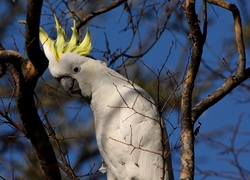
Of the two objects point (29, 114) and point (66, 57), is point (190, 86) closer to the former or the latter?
point (29, 114)

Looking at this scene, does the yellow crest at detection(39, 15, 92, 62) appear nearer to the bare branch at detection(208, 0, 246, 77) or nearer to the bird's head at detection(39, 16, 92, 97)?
the bird's head at detection(39, 16, 92, 97)

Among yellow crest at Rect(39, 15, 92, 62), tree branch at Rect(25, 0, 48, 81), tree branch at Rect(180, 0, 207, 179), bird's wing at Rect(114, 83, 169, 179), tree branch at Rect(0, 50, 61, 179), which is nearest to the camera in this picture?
tree branch at Rect(25, 0, 48, 81)

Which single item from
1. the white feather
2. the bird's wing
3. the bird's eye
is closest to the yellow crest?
the bird's eye

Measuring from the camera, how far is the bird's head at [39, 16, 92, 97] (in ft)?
11.8

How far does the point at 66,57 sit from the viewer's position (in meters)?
3.60

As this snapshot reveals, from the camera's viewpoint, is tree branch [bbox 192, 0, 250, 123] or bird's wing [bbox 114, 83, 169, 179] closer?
tree branch [bbox 192, 0, 250, 123]

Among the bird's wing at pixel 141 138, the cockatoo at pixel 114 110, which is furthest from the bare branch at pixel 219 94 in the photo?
the bird's wing at pixel 141 138

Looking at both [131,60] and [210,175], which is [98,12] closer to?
[131,60]

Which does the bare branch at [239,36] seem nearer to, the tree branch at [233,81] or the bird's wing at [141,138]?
the tree branch at [233,81]

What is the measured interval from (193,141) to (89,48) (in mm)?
1226

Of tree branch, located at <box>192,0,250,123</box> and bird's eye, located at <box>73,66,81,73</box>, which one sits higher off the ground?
tree branch, located at <box>192,0,250,123</box>

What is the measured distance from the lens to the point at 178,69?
3.27 m

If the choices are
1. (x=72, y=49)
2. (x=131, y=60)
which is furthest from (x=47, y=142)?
(x=131, y=60)

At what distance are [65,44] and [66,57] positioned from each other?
126mm
